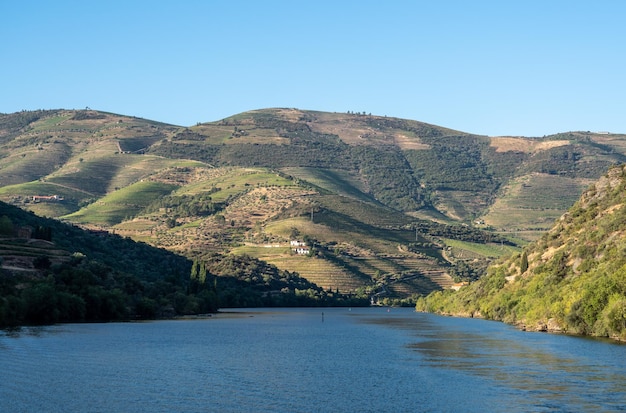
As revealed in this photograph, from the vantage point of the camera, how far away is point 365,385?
8438 centimetres

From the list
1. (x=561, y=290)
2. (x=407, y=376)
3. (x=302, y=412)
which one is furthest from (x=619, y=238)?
(x=302, y=412)

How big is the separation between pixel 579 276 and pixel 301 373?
6971 centimetres

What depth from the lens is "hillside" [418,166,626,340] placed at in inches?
4759

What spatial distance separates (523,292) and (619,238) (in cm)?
3172

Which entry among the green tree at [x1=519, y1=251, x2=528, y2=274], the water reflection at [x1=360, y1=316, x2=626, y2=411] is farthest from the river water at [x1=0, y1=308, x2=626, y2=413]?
the green tree at [x1=519, y1=251, x2=528, y2=274]

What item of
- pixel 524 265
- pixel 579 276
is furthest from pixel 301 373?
pixel 524 265

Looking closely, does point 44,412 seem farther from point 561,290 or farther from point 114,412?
point 561,290

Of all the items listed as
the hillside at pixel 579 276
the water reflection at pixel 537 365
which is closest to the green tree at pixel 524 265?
the hillside at pixel 579 276

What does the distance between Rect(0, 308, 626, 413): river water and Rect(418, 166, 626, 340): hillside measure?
15.1 feet

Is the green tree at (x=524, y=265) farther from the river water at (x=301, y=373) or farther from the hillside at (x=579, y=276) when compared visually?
the river water at (x=301, y=373)

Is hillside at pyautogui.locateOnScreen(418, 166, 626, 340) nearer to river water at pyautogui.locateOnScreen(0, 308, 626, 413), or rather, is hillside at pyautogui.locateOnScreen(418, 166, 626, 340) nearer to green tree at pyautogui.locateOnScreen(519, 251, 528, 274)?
green tree at pyautogui.locateOnScreen(519, 251, 528, 274)

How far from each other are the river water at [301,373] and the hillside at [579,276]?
4588 millimetres

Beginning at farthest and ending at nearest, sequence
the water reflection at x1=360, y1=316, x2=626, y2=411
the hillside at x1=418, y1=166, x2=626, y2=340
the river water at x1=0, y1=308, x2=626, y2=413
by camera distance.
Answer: the hillside at x1=418, y1=166, x2=626, y2=340, the water reflection at x1=360, y1=316, x2=626, y2=411, the river water at x1=0, y1=308, x2=626, y2=413

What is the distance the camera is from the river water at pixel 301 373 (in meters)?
72.2
